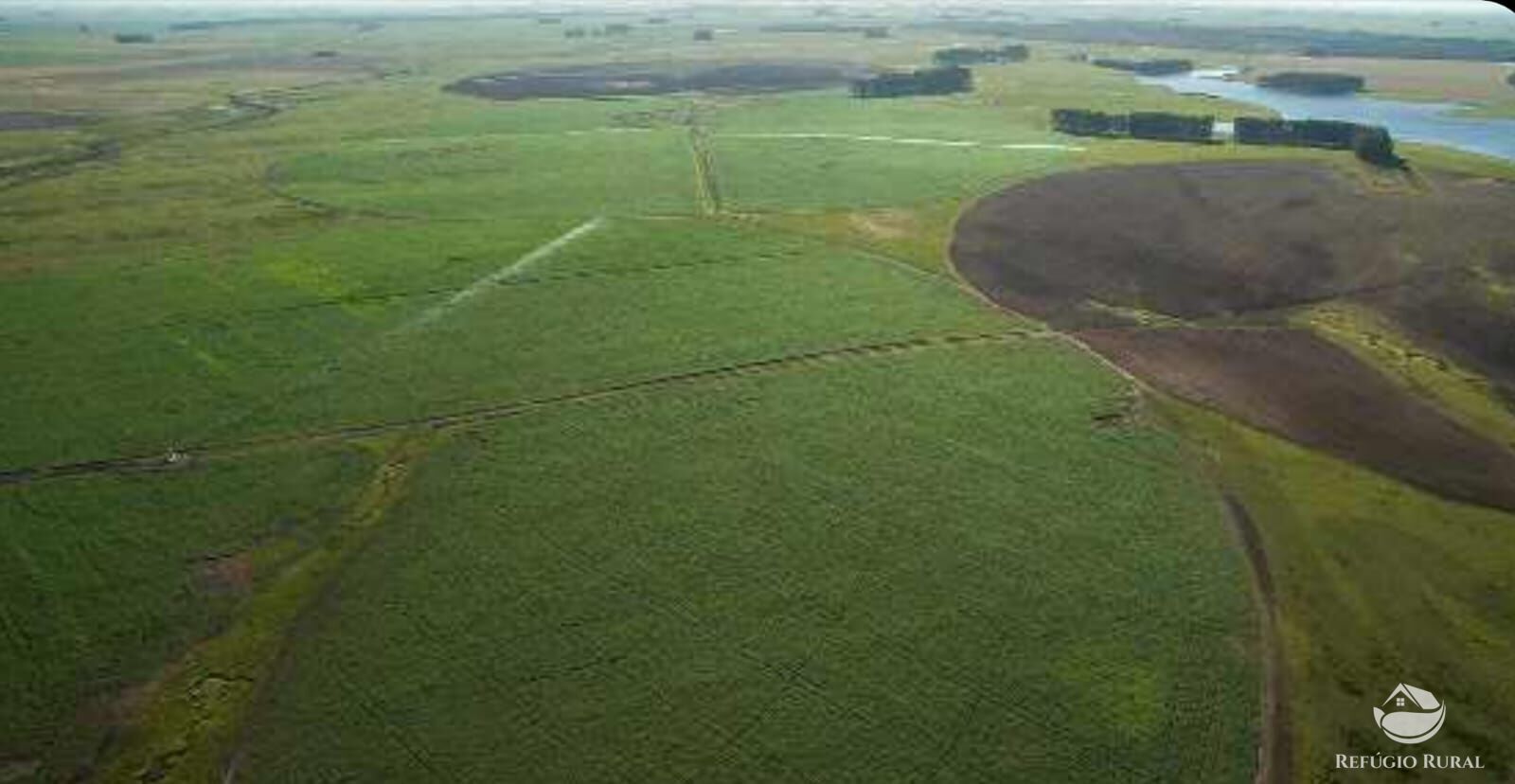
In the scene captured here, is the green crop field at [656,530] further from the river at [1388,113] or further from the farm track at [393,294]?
the river at [1388,113]

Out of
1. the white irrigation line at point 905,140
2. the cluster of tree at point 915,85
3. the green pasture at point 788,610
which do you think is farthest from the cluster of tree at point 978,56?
the green pasture at point 788,610

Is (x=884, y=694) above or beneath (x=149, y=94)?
beneath

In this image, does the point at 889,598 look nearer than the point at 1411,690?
No

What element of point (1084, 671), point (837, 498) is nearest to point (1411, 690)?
point (1084, 671)

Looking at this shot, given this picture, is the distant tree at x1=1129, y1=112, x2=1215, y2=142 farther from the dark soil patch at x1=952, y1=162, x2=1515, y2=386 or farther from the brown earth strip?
the brown earth strip

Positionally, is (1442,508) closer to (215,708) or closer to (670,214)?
(215,708)

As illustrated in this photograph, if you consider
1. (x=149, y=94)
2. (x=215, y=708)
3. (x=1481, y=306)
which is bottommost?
(x=215, y=708)

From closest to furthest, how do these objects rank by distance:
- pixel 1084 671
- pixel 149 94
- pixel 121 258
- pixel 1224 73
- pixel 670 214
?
pixel 1084 671
pixel 121 258
pixel 670 214
pixel 149 94
pixel 1224 73

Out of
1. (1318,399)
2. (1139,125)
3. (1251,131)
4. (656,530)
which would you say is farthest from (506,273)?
(1251,131)
